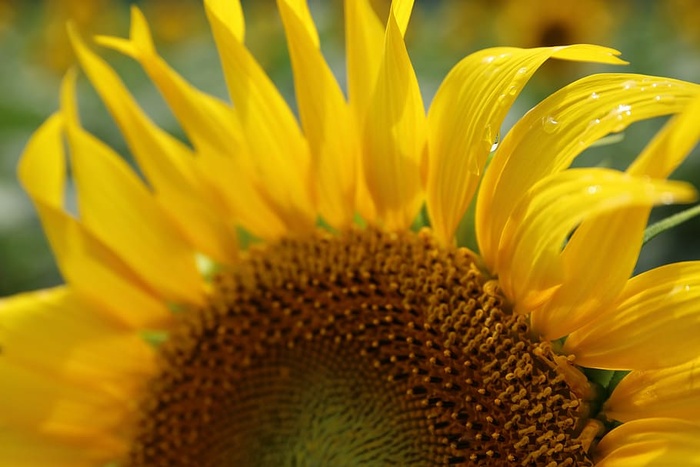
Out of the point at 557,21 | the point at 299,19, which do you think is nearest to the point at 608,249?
the point at 299,19

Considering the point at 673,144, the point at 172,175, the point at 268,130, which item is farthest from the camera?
the point at 172,175

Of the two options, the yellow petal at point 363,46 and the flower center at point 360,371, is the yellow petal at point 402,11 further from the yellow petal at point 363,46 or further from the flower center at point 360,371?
the flower center at point 360,371

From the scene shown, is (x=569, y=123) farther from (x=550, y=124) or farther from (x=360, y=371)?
(x=360, y=371)

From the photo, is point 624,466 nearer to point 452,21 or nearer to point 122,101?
point 122,101

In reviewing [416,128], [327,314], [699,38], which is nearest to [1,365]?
[327,314]

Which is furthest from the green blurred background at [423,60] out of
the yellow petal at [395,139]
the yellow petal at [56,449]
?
the yellow petal at [56,449]

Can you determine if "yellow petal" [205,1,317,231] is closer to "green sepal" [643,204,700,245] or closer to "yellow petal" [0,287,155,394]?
"yellow petal" [0,287,155,394]
